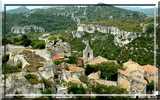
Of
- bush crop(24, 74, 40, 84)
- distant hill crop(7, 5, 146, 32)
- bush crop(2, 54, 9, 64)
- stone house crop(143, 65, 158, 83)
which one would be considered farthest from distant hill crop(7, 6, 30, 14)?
stone house crop(143, 65, 158, 83)

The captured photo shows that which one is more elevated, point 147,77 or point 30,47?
point 30,47

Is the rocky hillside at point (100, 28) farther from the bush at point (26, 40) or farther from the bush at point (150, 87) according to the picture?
the bush at point (150, 87)

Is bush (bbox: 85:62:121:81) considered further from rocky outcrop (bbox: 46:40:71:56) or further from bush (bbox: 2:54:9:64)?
bush (bbox: 2:54:9:64)

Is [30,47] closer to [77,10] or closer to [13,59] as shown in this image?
[13,59]

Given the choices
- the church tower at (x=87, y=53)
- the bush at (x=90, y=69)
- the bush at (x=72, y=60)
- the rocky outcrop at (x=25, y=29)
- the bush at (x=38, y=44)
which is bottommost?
the bush at (x=90, y=69)

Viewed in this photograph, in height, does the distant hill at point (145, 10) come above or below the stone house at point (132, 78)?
above

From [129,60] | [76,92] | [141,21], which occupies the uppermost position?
[141,21]

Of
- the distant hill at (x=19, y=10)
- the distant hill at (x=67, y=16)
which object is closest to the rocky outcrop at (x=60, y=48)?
the distant hill at (x=67, y=16)

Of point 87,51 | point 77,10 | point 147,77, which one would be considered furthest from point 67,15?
point 147,77

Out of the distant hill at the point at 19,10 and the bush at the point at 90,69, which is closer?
the distant hill at the point at 19,10
